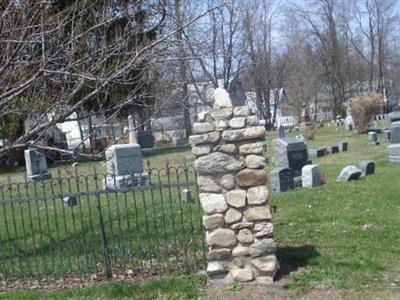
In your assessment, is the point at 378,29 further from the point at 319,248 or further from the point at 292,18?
the point at 319,248

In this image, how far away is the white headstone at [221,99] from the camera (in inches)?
216

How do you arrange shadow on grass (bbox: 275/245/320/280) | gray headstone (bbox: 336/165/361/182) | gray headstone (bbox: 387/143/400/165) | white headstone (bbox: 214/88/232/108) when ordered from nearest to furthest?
1. white headstone (bbox: 214/88/232/108)
2. shadow on grass (bbox: 275/245/320/280)
3. gray headstone (bbox: 336/165/361/182)
4. gray headstone (bbox: 387/143/400/165)

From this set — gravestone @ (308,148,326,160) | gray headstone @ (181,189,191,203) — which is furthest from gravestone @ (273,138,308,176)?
gravestone @ (308,148,326,160)

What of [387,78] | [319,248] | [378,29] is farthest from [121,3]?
[387,78]

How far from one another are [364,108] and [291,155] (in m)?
16.9

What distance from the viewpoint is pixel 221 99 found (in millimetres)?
5539

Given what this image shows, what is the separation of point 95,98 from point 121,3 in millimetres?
1221

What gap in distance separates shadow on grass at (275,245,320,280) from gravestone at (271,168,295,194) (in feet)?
16.4

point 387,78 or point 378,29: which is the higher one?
point 378,29

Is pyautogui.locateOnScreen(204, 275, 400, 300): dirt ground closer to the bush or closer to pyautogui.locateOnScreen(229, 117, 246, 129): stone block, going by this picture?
pyautogui.locateOnScreen(229, 117, 246, 129): stone block

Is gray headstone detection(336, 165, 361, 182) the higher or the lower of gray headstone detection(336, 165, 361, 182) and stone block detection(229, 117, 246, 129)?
the lower

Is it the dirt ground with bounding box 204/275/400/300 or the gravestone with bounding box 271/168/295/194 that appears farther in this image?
the gravestone with bounding box 271/168/295/194

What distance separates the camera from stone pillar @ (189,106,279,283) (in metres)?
5.37

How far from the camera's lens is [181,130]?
37969 millimetres
